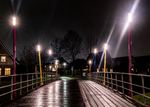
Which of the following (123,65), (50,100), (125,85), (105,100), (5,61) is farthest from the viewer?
(123,65)

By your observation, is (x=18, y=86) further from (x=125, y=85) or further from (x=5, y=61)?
(x=125, y=85)

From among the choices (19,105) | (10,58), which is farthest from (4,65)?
(19,105)

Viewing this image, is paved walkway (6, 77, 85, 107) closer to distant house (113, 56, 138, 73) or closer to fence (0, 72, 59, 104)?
fence (0, 72, 59, 104)

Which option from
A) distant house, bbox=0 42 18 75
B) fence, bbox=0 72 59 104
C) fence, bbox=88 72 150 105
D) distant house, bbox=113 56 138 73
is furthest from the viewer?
distant house, bbox=113 56 138 73

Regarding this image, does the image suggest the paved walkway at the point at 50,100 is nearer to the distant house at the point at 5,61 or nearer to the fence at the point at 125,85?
the fence at the point at 125,85

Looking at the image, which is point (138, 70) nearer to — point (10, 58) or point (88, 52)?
point (88, 52)

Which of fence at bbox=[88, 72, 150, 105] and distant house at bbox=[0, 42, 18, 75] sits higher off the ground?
distant house at bbox=[0, 42, 18, 75]

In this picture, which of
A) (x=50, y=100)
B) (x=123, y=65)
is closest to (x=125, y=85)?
(x=50, y=100)

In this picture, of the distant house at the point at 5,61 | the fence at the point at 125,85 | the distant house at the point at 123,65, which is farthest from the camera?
the distant house at the point at 123,65

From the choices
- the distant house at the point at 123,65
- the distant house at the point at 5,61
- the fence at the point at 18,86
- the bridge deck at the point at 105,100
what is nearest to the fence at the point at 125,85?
the bridge deck at the point at 105,100

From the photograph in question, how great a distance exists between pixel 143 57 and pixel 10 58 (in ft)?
179

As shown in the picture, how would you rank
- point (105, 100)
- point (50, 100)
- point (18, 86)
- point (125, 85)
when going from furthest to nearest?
1. point (125, 85)
2. point (18, 86)
3. point (50, 100)
4. point (105, 100)

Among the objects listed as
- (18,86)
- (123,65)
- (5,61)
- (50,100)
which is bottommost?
(18,86)

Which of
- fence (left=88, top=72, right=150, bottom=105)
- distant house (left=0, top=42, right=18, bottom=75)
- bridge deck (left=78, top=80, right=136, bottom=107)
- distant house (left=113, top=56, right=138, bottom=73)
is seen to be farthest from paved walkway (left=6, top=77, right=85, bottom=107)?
distant house (left=113, top=56, right=138, bottom=73)
